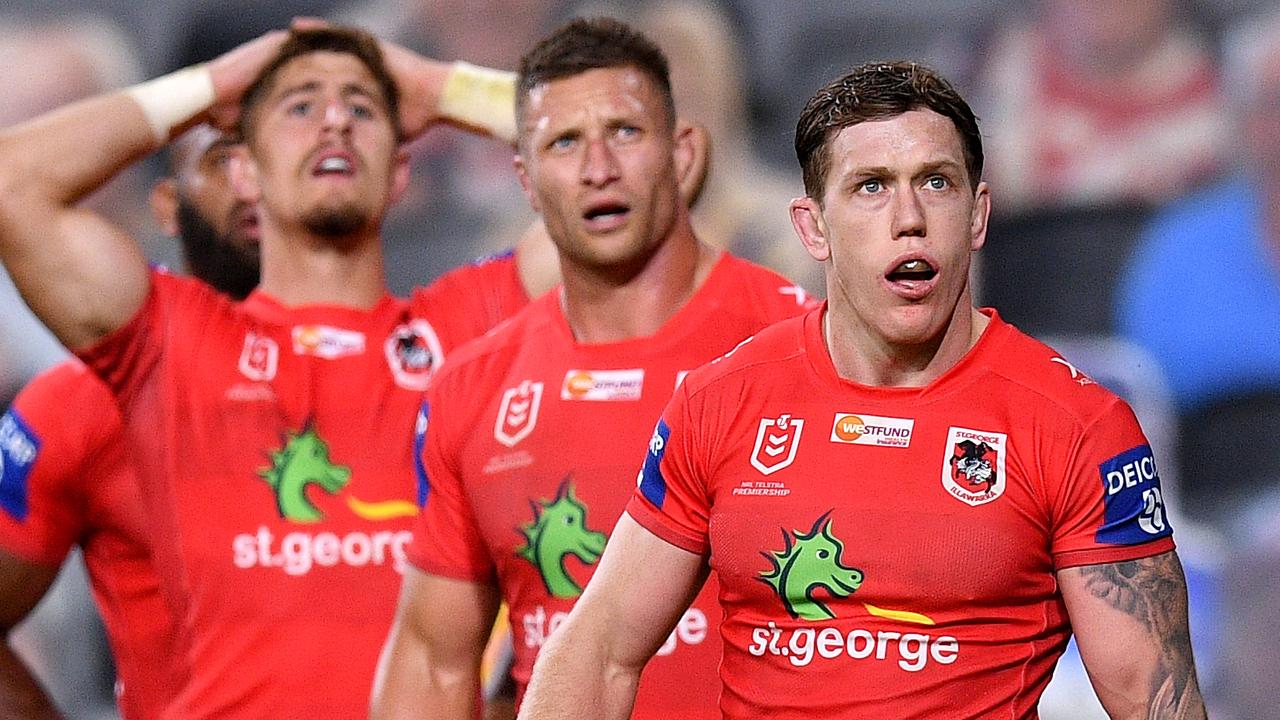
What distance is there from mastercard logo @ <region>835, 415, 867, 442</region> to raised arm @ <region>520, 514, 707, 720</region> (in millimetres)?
285

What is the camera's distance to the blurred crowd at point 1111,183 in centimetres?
495

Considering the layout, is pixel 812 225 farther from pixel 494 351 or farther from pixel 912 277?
pixel 494 351

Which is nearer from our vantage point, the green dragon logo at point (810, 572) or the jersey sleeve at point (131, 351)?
the green dragon logo at point (810, 572)

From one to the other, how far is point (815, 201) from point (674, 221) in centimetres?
73

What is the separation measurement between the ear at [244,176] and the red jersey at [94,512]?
0.52 m

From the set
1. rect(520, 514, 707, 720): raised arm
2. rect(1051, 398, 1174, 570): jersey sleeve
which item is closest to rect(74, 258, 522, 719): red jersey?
rect(520, 514, 707, 720): raised arm

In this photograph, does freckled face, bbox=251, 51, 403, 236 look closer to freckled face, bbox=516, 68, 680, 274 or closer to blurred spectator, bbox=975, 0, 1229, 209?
freckled face, bbox=516, 68, 680, 274

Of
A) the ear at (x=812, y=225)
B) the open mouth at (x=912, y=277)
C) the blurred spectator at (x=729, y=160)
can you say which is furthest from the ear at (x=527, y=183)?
the blurred spectator at (x=729, y=160)

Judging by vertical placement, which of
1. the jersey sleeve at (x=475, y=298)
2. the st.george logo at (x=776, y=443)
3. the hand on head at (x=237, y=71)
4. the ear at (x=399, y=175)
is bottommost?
the st.george logo at (x=776, y=443)

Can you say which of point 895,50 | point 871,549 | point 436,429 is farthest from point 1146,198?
point 871,549

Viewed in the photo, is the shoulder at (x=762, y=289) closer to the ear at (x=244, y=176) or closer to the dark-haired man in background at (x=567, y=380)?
the dark-haired man in background at (x=567, y=380)

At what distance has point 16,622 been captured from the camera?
435 cm

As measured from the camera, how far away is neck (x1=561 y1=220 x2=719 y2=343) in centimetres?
340

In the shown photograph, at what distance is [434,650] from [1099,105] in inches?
106
